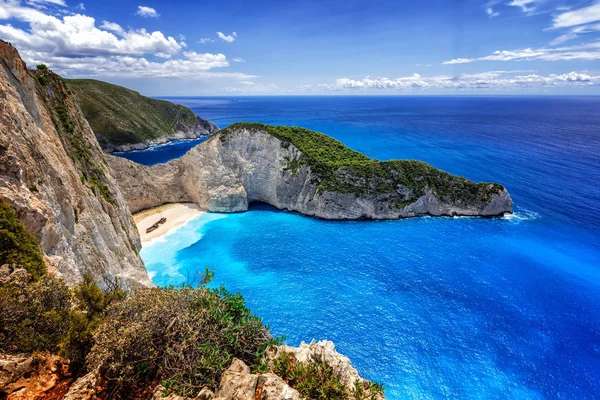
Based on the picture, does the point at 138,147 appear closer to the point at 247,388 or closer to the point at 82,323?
the point at 82,323

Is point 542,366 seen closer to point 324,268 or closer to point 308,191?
point 324,268

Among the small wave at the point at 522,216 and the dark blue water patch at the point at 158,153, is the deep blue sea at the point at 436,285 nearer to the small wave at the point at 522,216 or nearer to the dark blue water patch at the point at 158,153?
the small wave at the point at 522,216

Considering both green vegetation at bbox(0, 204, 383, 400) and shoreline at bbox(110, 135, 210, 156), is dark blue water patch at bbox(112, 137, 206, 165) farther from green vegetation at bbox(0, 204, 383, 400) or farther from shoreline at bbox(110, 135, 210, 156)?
green vegetation at bbox(0, 204, 383, 400)

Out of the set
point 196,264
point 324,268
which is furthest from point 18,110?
point 324,268

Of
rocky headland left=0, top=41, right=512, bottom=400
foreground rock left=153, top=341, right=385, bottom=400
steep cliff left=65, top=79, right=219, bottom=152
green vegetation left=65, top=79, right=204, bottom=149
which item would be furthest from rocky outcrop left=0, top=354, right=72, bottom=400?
steep cliff left=65, top=79, right=219, bottom=152

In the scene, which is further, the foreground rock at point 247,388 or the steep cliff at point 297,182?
the steep cliff at point 297,182

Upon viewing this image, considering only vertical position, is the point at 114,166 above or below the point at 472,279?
above

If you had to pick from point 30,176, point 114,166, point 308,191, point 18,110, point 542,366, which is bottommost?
point 542,366

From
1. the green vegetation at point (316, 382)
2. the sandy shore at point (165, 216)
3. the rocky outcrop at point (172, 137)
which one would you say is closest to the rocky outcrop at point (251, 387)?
the green vegetation at point (316, 382)
